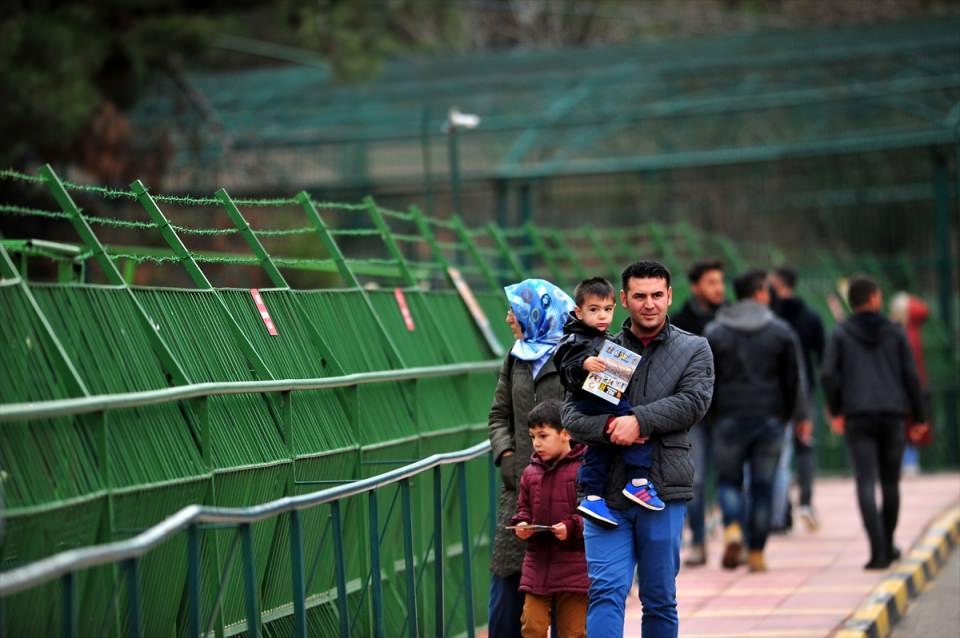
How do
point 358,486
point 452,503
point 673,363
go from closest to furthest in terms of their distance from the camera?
point 358,486
point 673,363
point 452,503

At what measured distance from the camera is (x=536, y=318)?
7918 millimetres

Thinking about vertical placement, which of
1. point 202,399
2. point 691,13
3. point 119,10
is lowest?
point 202,399

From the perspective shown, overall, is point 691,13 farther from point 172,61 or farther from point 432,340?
point 432,340

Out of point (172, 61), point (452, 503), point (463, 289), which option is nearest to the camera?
point (452, 503)

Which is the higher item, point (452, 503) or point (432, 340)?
point (432, 340)

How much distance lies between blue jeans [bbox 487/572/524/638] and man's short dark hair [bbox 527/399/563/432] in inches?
28.4

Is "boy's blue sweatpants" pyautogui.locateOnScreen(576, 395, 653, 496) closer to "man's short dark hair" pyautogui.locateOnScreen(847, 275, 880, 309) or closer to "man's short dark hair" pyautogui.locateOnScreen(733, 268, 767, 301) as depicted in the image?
"man's short dark hair" pyautogui.locateOnScreen(733, 268, 767, 301)

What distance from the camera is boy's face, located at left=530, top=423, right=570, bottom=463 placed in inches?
294

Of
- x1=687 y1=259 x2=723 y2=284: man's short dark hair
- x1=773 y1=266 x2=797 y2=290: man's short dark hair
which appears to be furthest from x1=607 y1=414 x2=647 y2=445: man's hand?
x1=773 y1=266 x2=797 y2=290: man's short dark hair

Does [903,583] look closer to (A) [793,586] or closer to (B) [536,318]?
(A) [793,586]

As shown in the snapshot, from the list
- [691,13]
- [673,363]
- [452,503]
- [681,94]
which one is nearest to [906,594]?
[452,503]

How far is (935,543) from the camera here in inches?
504

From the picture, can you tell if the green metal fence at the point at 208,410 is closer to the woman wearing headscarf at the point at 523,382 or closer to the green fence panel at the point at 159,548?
the green fence panel at the point at 159,548

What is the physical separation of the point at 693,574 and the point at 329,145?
47.3 ft
